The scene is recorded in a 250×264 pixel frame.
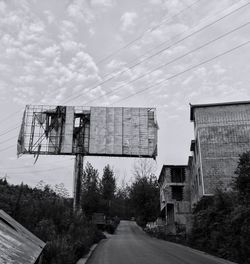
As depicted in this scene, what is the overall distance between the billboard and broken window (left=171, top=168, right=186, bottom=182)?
18371 millimetres

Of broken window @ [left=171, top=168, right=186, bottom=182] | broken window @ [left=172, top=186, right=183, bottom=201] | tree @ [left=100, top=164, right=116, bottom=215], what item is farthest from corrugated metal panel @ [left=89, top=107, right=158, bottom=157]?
tree @ [left=100, top=164, right=116, bottom=215]

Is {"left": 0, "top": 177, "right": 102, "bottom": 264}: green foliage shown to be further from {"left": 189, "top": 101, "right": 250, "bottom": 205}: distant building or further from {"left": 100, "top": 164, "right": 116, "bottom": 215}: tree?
{"left": 100, "top": 164, "right": 116, "bottom": 215}: tree

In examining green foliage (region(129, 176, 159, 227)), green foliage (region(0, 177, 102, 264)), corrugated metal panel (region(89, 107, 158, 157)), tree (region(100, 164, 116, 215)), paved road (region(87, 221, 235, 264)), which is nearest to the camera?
green foliage (region(0, 177, 102, 264))

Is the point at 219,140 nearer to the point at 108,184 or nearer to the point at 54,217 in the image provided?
the point at 54,217

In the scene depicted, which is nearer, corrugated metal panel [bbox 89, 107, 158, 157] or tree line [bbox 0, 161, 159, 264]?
tree line [bbox 0, 161, 159, 264]

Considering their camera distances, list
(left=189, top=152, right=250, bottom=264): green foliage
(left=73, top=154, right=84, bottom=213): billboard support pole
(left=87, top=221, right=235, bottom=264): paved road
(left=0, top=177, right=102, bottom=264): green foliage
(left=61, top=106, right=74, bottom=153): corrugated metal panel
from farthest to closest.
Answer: (left=61, top=106, right=74, bottom=153): corrugated metal panel → (left=73, top=154, right=84, bottom=213): billboard support pole → (left=189, top=152, right=250, bottom=264): green foliage → (left=87, top=221, right=235, bottom=264): paved road → (left=0, top=177, right=102, bottom=264): green foliage

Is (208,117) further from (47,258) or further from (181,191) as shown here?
(47,258)

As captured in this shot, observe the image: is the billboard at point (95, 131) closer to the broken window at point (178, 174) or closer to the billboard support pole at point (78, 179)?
the billboard support pole at point (78, 179)

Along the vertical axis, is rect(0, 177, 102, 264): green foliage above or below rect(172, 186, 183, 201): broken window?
below

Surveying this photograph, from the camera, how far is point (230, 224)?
19.0 meters

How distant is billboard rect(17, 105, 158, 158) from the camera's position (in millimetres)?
36250

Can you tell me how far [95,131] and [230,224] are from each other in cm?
2058

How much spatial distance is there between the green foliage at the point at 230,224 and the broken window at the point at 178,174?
84.1ft

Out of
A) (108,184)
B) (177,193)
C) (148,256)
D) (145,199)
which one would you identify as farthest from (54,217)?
(108,184)
